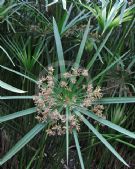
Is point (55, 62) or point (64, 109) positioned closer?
point (64, 109)

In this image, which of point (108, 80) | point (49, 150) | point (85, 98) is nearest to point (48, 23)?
point (108, 80)

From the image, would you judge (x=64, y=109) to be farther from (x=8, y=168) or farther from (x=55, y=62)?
(x=8, y=168)

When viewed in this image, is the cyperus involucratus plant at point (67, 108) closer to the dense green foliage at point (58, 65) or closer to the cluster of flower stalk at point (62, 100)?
the cluster of flower stalk at point (62, 100)

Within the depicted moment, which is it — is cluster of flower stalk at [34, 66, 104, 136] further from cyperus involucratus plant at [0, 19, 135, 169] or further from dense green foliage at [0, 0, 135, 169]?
dense green foliage at [0, 0, 135, 169]

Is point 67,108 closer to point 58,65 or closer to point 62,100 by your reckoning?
point 62,100

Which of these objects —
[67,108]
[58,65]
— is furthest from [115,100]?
[58,65]

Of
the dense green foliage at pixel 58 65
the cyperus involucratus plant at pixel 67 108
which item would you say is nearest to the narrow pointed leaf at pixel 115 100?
the cyperus involucratus plant at pixel 67 108

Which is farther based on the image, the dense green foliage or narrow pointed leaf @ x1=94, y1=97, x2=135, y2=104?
the dense green foliage

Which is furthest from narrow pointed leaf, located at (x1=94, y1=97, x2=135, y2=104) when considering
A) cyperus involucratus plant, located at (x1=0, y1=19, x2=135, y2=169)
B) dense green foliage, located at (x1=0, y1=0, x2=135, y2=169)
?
dense green foliage, located at (x1=0, y1=0, x2=135, y2=169)
